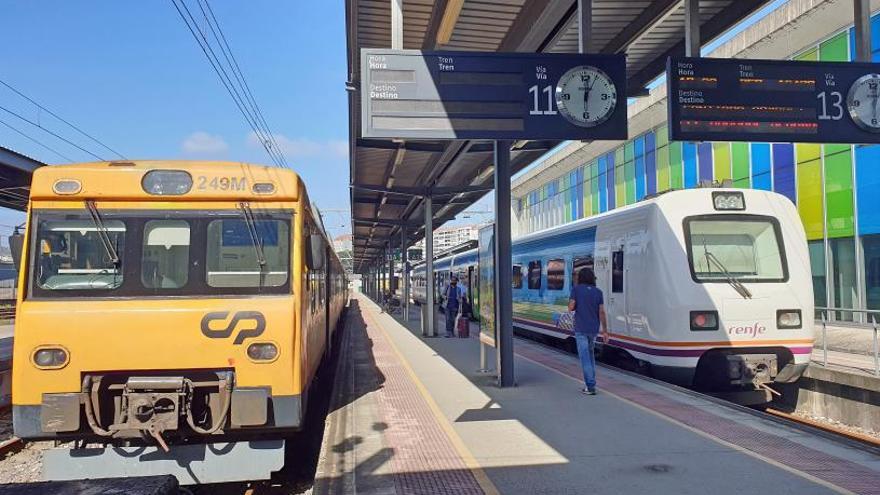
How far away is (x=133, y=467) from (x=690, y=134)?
6.51m

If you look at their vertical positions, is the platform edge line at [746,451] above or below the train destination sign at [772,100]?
below

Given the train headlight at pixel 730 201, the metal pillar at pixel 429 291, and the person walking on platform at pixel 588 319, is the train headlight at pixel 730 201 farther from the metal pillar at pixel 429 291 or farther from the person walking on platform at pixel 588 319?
the metal pillar at pixel 429 291

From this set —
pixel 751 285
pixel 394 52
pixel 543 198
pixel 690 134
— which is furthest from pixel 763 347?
pixel 543 198

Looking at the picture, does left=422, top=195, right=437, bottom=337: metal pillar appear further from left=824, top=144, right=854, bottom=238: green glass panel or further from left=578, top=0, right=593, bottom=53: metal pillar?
left=824, top=144, right=854, bottom=238: green glass panel

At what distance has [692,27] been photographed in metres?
7.96

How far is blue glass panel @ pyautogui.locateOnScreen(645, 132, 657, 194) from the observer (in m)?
30.5

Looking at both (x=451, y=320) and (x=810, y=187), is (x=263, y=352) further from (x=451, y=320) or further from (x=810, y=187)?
(x=810, y=187)

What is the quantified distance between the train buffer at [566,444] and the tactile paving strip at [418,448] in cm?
1

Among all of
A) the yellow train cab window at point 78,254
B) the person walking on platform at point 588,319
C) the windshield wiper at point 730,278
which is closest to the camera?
the yellow train cab window at point 78,254

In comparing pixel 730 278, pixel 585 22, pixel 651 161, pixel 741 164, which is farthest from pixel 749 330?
pixel 651 161

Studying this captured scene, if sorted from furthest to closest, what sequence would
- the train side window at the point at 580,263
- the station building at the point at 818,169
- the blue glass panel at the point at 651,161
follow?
the blue glass panel at the point at 651,161, the station building at the point at 818,169, the train side window at the point at 580,263

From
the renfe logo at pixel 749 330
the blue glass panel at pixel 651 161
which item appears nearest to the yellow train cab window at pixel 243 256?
the renfe logo at pixel 749 330

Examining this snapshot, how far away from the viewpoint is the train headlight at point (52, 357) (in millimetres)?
5133

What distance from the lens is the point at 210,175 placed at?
18.8 ft
